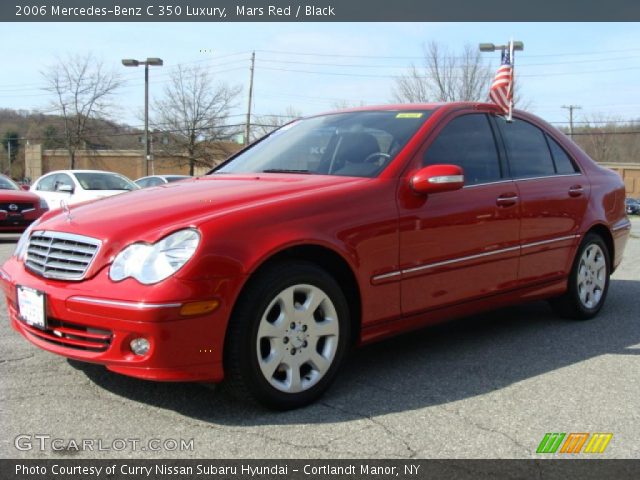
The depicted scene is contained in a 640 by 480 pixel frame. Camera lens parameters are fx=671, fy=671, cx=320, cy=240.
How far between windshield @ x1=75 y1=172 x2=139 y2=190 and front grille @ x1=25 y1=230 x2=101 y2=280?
999 cm

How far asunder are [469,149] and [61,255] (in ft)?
8.61

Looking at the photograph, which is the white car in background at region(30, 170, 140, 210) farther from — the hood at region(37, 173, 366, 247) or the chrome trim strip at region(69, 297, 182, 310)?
the chrome trim strip at region(69, 297, 182, 310)

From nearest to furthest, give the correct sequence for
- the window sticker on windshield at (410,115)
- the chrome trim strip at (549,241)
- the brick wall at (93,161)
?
the window sticker on windshield at (410,115), the chrome trim strip at (549,241), the brick wall at (93,161)

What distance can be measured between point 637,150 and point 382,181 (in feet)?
240

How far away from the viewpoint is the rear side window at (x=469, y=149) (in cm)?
420

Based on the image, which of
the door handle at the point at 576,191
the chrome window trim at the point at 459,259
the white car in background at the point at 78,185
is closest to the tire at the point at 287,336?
the chrome window trim at the point at 459,259

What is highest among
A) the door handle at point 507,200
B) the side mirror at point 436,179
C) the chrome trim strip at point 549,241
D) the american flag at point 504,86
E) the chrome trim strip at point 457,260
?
the american flag at point 504,86

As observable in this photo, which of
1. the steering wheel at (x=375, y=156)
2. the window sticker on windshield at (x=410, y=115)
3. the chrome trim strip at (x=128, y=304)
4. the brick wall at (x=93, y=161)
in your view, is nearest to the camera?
the chrome trim strip at (x=128, y=304)

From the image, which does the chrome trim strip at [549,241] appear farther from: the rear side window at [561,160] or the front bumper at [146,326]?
the front bumper at [146,326]

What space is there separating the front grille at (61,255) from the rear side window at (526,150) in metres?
2.92

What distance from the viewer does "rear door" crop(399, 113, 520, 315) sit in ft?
12.8

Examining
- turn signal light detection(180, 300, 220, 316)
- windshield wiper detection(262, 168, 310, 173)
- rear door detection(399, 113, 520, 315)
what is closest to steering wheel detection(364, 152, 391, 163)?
rear door detection(399, 113, 520, 315)

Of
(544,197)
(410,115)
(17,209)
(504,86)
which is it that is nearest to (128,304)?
(410,115)
